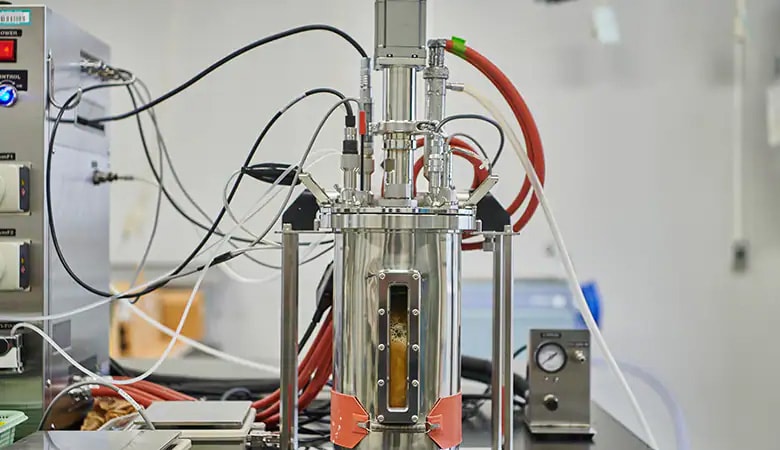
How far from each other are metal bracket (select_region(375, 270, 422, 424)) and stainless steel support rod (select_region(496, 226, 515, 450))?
0.43 feet

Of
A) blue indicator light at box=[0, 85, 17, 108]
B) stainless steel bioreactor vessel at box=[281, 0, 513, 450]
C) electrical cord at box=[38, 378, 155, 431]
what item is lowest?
electrical cord at box=[38, 378, 155, 431]

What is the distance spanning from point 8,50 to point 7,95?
0.06 m

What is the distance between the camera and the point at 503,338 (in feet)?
2.66

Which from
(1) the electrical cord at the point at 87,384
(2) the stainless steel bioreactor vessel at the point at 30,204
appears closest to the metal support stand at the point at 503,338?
(1) the electrical cord at the point at 87,384

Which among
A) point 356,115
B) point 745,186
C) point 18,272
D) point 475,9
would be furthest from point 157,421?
point 745,186

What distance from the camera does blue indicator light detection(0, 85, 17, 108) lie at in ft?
3.05

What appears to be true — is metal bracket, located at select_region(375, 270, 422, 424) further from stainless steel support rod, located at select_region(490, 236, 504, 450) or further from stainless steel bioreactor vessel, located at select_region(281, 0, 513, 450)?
stainless steel support rod, located at select_region(490, 236, 504, 450)

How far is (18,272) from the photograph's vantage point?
0.91 meters

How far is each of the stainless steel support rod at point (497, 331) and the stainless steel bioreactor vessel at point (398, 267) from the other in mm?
51

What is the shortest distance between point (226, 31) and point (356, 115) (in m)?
1.34

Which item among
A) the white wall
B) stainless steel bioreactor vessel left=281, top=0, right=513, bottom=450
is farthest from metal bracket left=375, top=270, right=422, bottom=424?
the white wall

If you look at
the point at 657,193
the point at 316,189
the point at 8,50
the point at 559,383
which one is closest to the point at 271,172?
the point at 316,189

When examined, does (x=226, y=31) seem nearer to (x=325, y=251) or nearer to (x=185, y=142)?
(x=185, y=142)

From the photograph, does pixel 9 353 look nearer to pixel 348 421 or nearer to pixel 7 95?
pixel 7 95
